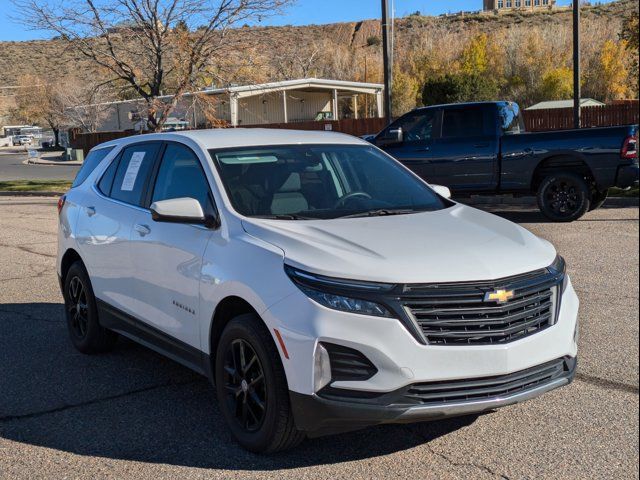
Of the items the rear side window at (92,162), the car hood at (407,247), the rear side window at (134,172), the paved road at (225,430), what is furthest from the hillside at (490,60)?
the car hood at (407,247)

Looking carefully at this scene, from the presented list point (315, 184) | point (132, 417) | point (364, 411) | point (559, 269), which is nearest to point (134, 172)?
point (315, 184)

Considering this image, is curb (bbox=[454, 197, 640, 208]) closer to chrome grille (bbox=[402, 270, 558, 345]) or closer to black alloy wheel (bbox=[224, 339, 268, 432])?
black alloy wheel (bbox=[224, 339, 268, 432])

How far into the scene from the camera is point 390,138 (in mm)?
13391

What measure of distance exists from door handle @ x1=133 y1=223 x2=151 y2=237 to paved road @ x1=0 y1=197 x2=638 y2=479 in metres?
1.13

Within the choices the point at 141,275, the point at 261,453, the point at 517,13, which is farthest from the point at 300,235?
the point at 517,13

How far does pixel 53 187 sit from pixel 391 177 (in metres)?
21.9

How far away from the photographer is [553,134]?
12828mm

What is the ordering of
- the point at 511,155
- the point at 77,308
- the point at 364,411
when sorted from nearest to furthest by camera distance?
the point at 364,411 → the point at 77,308 → the point at 511,155

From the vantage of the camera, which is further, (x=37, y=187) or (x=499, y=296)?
(x=37, y=187)

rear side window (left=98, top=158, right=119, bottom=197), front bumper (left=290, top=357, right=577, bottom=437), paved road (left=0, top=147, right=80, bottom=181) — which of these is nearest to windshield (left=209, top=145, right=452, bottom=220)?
front bumper (left=290, top=357, right=577, bottom=437)

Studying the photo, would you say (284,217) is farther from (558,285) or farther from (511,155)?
(511,155)

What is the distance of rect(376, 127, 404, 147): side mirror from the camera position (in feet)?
42.4

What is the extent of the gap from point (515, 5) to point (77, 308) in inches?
4520

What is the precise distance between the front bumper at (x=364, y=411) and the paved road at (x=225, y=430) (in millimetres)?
354
